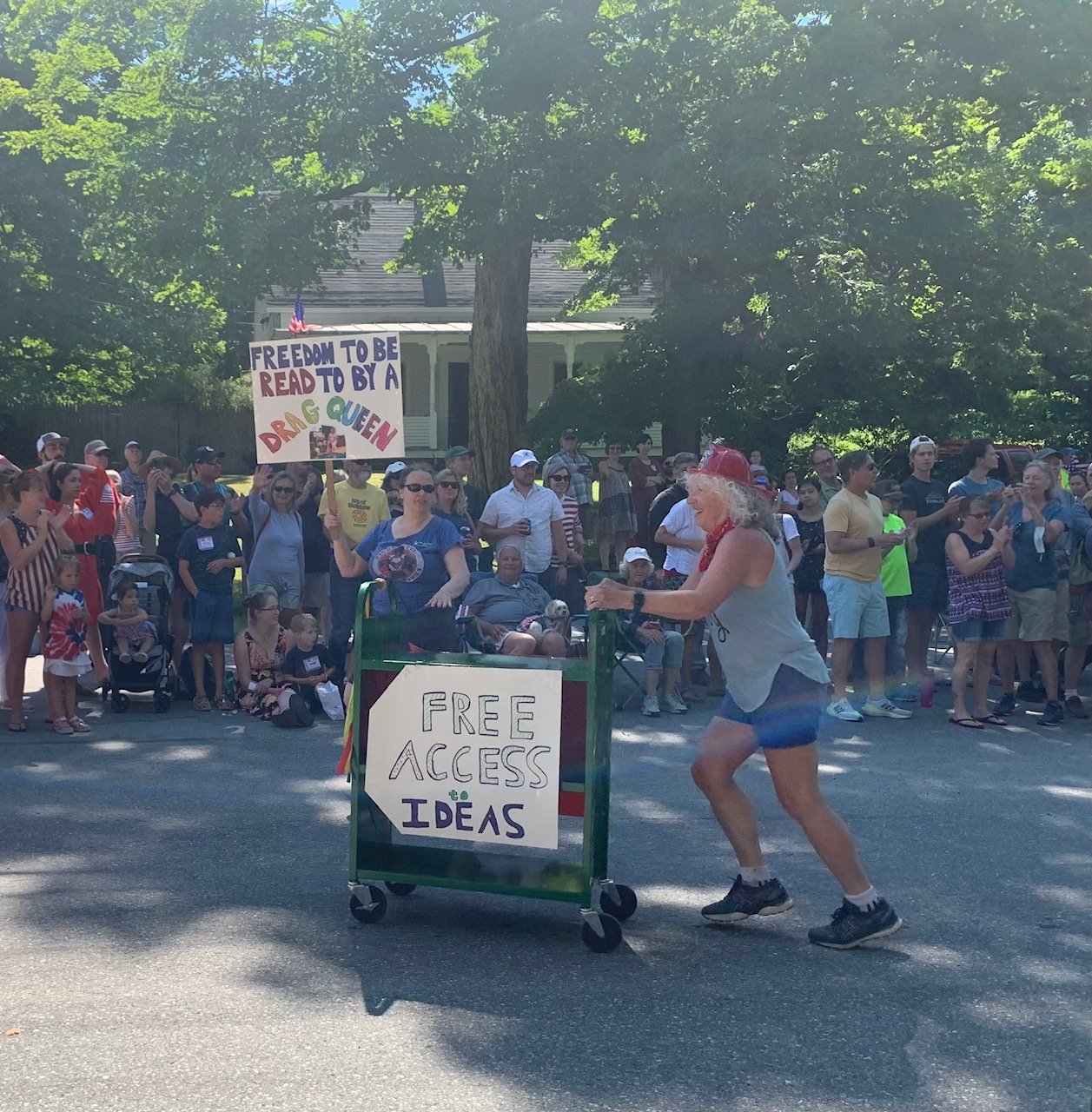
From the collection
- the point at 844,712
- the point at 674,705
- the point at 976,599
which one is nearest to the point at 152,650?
the point at 674,705

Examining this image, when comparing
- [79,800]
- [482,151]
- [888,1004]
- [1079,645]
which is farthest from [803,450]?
[888,1004]

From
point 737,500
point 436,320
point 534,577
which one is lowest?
point 534,577

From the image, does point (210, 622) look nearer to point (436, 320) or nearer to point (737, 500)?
point (737, 500)

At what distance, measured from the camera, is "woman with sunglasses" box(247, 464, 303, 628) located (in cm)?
1141

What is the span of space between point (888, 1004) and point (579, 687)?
5.43 ft

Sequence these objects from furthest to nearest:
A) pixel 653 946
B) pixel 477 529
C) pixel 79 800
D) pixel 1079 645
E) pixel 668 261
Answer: pixel 668 261
pixel 477 529
pixel 1079 645
pixel 79 800
pixel 653 946

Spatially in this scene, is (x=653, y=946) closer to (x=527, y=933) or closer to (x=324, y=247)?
(x=527, y=933)

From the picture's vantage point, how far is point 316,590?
12617 millimetres

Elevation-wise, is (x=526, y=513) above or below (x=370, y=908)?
above

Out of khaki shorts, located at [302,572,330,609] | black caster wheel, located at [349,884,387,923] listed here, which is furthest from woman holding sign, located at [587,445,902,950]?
khaki shorts, located at [302,572,330,609]

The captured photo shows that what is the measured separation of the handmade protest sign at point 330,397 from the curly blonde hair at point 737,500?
7.18ft

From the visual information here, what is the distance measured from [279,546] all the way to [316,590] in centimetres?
125

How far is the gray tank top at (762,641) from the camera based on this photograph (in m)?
5.49

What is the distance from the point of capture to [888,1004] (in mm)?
4863
